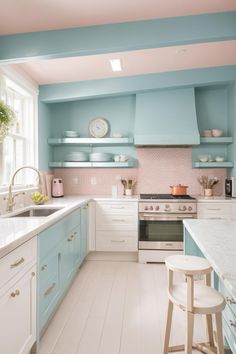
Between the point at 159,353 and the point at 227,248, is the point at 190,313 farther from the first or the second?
the point at 159,353

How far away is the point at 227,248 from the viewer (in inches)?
60.6

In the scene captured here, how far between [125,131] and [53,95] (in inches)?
51.2

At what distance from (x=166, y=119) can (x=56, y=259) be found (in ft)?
9.10

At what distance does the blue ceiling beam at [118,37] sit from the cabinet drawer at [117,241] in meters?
2.42

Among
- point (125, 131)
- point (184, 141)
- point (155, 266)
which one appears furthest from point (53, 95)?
point (155, 266)

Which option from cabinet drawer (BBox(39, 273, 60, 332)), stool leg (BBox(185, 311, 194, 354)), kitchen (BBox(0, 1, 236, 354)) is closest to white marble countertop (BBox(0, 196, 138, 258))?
kitchen (BBox(0, 1, 236, 354))

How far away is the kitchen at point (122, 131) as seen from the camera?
7.75 ft

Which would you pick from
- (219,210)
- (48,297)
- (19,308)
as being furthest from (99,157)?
(19,308)

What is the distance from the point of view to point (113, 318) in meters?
2.42

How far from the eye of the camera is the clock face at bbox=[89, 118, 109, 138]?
15.2ft

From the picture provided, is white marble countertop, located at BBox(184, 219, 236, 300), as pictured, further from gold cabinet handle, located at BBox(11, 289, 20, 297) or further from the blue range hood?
the blue range hood

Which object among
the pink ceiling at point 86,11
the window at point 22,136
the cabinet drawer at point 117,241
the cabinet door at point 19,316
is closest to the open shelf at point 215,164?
the cabinet drawer at point 117,241

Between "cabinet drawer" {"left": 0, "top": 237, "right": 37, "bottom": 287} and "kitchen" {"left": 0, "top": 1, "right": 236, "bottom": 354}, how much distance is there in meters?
0.04

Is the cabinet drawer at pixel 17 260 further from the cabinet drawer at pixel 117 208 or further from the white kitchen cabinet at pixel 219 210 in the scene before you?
the white kitchen cabinet at pixel 219 210
